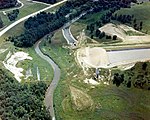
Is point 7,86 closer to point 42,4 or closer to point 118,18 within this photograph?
point 118,18

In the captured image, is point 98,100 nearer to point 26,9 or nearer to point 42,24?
point 42,24

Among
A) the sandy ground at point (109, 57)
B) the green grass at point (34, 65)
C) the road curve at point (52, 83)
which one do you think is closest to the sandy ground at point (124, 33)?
the sandy ground at point (109, 57)

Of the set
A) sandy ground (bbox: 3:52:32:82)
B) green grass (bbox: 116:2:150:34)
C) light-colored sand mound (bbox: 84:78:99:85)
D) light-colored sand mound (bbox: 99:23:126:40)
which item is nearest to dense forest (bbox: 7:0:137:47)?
green grass (bbox: 116:2:150:34)

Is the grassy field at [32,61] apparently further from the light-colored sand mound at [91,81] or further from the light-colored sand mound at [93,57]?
the light-colored sand mound at [93,57]

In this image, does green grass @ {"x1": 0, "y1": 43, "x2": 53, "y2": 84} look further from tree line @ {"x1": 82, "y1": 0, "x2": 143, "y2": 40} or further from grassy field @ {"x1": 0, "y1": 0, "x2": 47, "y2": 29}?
grassy field @ {"x1": 0, "y1": 0, "x2": 47, "y2": 29}

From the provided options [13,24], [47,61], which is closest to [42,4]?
[13,24]
